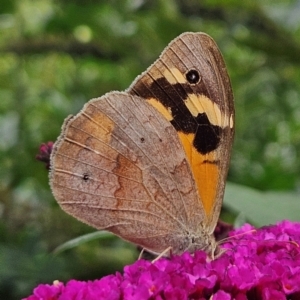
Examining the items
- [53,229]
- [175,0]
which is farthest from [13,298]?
[175,0]

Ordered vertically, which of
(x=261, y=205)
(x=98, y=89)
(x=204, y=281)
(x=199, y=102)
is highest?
(x=98, y=89)

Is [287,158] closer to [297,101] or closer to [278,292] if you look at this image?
[297,101]

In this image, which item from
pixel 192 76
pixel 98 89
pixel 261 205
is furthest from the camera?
pixel 98 89

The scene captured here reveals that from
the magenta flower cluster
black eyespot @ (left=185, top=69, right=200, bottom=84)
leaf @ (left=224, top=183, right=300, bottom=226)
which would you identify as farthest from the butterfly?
leaf @ (left=224, top=183, right=300, bottom=226)

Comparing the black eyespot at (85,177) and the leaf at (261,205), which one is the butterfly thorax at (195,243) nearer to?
the black eyespot at (85,177)

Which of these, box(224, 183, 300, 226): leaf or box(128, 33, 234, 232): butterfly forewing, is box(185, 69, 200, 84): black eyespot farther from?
box(224, 183, 300, 226): leaf

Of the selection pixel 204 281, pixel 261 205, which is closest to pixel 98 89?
pixel 261 205

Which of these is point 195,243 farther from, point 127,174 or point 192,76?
point 192,76
